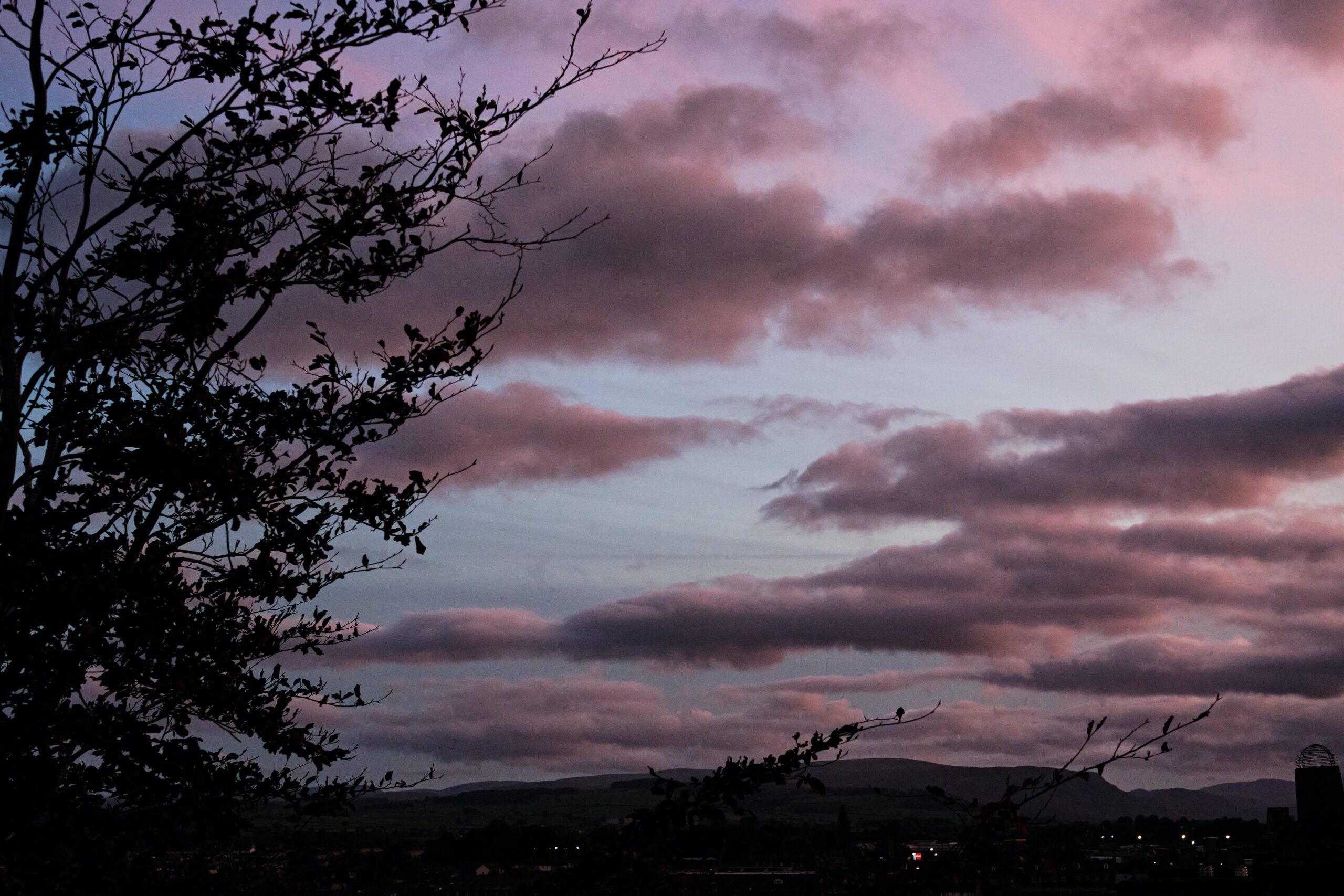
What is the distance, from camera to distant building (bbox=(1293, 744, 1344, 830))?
41.9 meters

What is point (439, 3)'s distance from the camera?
11852 mm

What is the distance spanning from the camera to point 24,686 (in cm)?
991

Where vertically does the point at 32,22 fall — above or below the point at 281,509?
above

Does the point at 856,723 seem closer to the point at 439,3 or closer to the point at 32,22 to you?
the point at 439,3

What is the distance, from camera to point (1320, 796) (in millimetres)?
42344

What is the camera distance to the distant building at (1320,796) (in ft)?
138

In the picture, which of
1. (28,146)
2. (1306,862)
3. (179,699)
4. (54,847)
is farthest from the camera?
(1306,862)

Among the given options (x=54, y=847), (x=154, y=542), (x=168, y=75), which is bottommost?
(x=54, y=847)

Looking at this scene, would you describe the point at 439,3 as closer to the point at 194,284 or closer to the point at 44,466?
the point at 194,284

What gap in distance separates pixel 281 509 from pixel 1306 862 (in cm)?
3823

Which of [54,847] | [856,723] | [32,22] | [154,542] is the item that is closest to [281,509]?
[154,542]

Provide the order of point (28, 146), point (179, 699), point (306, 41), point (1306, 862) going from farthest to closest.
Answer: point (1306, 862)
point (306, 41)
point (28, 146)
point (179, 699)

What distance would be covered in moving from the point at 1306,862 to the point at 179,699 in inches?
1524

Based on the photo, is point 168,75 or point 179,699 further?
point 168,75
